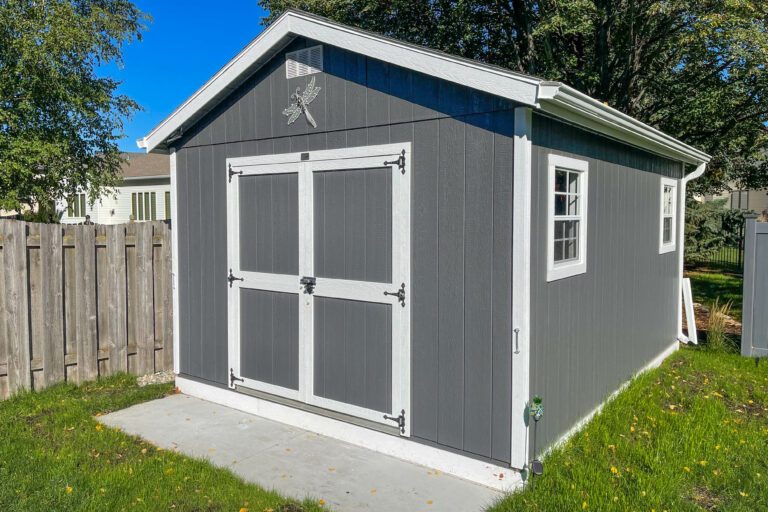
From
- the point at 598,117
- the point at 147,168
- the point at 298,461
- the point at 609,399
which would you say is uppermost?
the point at 147,168

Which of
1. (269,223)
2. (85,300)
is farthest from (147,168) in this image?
(269,223)

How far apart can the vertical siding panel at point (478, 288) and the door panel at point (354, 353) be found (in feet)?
2.11

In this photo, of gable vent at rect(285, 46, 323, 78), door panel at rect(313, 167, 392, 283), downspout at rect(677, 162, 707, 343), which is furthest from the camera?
downspout at rect(677, 162, 707, 343)

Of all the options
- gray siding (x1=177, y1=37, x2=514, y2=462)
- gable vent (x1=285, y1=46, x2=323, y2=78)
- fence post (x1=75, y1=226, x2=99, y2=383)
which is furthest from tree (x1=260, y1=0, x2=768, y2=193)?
fence post (x1=75, y1=226, x2=99, y2=383)

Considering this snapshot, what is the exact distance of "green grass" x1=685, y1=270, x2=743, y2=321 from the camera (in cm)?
1081

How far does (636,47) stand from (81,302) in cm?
1069

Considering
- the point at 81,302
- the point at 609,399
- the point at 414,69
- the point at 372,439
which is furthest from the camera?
the point at 81,302

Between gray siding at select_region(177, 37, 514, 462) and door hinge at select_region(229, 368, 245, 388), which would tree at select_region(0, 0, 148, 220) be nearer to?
door hinge at select_region(229, 368, 245, 388)

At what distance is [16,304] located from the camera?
516cm

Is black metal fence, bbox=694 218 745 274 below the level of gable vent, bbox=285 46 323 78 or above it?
below

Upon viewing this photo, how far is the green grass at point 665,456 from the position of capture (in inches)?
133

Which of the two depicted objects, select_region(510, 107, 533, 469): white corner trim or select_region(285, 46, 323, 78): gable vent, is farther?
select_region(285, 46, 323, 78): gable vent

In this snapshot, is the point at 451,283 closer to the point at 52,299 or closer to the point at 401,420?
the point at 401,420

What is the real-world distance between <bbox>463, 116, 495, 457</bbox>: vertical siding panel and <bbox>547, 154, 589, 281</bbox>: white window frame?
0.46 meters
